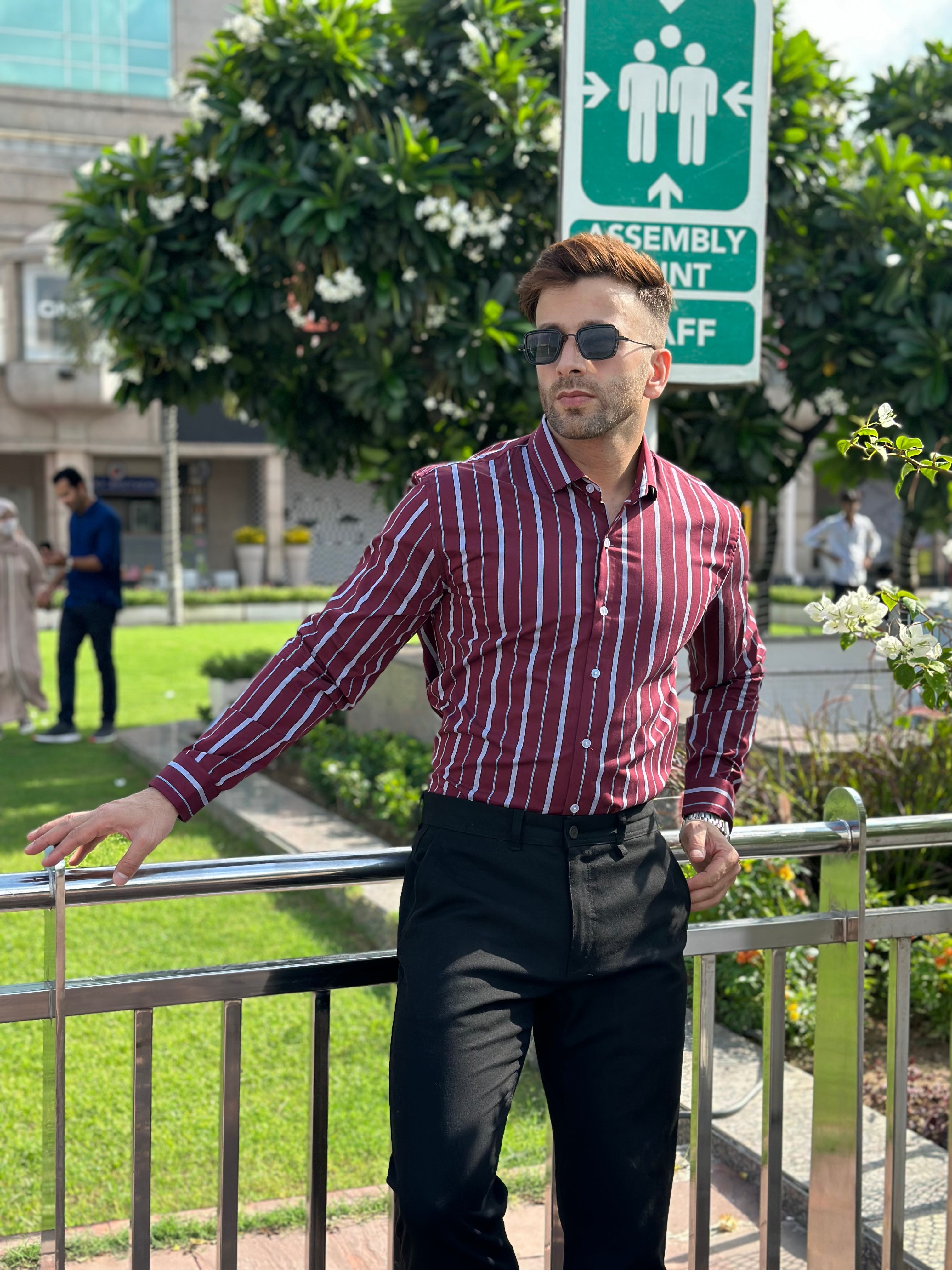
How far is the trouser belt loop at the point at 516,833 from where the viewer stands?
1920 mm

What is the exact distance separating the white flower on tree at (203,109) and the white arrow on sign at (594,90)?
15.2 ft

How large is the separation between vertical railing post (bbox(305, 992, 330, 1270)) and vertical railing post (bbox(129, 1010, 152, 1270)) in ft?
0.84

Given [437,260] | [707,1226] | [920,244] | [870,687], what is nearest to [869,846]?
[707,1226]

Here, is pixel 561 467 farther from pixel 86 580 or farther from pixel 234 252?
pixel 86 580

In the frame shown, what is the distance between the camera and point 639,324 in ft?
6.91

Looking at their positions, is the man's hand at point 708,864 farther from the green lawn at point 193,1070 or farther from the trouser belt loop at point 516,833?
the green lawn at point 193,1070

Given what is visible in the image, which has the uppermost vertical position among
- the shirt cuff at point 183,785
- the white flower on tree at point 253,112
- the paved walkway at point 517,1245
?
the white flower on tree at point 253,112

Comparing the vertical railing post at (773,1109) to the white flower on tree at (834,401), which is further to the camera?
the white flower on tree at (834,401)

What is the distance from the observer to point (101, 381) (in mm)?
27922

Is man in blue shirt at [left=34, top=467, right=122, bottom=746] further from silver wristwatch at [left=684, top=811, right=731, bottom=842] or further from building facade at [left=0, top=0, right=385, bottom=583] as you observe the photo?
building facade at [left=0, top=0, right=385, bottom=583]

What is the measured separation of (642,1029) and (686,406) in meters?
7.04

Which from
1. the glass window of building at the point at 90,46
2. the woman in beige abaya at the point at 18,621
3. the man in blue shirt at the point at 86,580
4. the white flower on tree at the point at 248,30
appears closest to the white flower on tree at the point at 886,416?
the white flower on tree at the point at 248,30

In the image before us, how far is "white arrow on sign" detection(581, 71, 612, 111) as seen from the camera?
3.85m

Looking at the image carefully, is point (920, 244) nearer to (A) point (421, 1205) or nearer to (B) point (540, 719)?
(B) point (540, 719)
